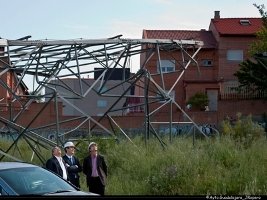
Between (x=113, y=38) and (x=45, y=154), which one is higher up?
(x=113, y=38)

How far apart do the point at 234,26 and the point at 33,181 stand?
187 ft

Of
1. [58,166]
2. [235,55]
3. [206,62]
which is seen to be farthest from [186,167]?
[235,55]

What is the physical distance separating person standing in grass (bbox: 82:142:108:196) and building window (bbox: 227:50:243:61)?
51376 millimetres

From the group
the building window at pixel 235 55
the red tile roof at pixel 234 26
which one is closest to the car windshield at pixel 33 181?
the red tile roof at pixel 234 26

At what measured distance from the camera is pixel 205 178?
55.9 ft

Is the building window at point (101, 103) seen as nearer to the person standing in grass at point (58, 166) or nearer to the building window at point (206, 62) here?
the building window at point (206, 62)

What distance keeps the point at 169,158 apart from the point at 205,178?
2843 millimetres

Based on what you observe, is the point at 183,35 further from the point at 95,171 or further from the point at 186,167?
the point at 95,171

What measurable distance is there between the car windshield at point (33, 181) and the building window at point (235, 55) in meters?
54.5

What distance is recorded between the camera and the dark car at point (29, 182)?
12125 millimetres

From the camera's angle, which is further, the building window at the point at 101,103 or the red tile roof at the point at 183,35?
the building window at the point at 101,103

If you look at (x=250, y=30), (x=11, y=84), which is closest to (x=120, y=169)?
(x=11, y=84)

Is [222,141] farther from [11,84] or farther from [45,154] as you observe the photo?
[11,84]

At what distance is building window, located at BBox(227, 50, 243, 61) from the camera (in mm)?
66463
